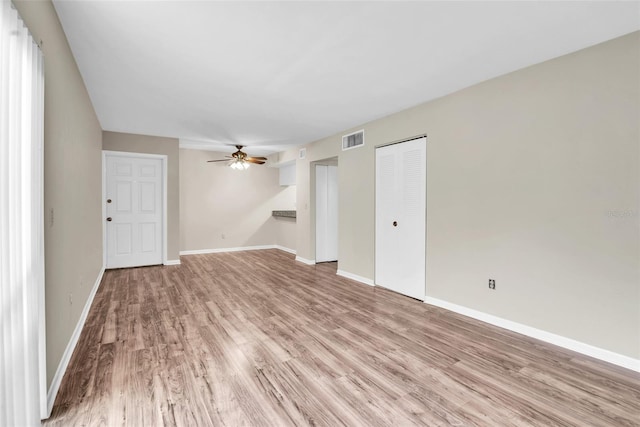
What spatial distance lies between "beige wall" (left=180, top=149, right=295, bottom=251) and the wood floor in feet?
11.5

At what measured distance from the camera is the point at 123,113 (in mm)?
4207

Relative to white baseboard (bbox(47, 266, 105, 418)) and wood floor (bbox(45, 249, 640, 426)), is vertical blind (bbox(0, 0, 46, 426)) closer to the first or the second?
white baseboard (bbox(47, 266, 105, 418))

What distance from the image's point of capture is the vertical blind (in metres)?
1.24

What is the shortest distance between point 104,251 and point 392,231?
A: 501cm

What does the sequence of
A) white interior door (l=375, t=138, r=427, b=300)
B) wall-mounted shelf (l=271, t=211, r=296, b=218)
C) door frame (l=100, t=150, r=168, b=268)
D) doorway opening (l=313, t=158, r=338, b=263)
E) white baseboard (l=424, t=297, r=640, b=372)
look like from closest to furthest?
white baseboard (l=424, t=297, r=640, b=372) → white interior door (l=375, t=138, r=427, b=300) → door frame (l=100, t=150, r=168, b=268) → doorway opening (l=313, t=158, r=338, b=263) → wall-mounted shelf (l=271, t=211, r=296, b=218)

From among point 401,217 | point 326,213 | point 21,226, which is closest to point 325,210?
point 326,213

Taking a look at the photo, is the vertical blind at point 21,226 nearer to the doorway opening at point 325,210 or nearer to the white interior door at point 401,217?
the white interior door at point 401,217

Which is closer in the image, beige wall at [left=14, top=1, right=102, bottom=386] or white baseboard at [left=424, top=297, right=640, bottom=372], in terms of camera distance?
beige wall at [left=14, top=1, right=102, bottom=386]

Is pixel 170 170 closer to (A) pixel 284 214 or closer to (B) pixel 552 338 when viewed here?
(A) pixel 284 214

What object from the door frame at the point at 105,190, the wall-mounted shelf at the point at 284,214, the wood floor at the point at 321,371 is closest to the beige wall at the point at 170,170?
the door frame at the point at 105,190

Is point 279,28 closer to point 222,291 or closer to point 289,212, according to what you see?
point 222,291

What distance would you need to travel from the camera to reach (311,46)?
95.0 inches

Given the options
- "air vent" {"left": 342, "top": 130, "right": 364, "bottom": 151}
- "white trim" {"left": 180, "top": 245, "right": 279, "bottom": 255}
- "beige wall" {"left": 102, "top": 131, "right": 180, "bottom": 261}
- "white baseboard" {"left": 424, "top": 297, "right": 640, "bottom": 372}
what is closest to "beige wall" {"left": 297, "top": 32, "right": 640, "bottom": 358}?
"white baseboard" {"left": 424, "top": 297, "right": 640, "bottom": 372}

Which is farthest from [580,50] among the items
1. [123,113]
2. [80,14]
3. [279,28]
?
[123,113]
